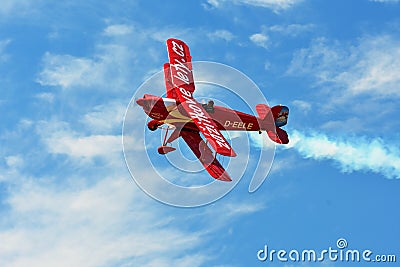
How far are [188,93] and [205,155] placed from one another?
5.63 metres

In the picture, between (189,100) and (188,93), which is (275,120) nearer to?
(188,93)

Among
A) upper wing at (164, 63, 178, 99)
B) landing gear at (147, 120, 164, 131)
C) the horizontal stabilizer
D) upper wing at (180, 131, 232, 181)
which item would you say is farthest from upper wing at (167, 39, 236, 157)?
the horizontal stabilizer

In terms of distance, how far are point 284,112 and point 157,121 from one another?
11.6 meters

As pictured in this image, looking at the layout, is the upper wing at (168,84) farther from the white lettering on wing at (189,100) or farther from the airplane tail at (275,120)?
the airplane tail at (275,120)

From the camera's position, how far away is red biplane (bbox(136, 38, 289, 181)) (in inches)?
1854

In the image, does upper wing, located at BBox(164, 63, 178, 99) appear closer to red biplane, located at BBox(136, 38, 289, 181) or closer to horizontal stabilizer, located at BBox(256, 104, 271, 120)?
red biplane, located at BBox(136, 38, 289, 181)

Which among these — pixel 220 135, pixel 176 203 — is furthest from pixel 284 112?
pixel 176 203

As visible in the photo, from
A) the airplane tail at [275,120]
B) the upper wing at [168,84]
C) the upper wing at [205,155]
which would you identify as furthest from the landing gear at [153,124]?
the airplane tail at [275,120]

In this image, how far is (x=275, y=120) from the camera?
53.6 m

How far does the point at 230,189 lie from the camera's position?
43.6 m

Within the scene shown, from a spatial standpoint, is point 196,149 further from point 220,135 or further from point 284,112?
point 284,112

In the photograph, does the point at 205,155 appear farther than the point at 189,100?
No

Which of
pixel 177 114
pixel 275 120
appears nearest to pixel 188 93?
pixel 177 114

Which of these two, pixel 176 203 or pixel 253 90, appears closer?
pixel 176 203
